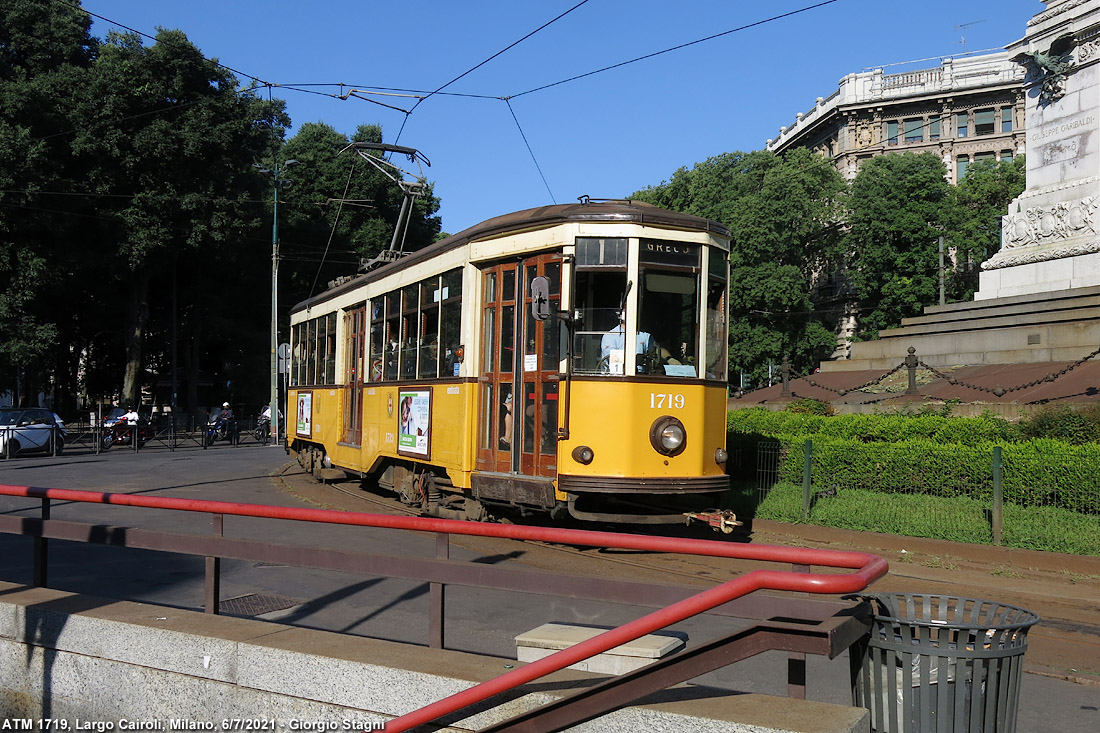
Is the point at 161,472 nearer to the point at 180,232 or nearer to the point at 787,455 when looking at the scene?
the point at 787,455

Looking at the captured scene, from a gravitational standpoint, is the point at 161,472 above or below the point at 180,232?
below

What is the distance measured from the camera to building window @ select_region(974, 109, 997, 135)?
63062 mm

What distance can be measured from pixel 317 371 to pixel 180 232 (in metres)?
24.0

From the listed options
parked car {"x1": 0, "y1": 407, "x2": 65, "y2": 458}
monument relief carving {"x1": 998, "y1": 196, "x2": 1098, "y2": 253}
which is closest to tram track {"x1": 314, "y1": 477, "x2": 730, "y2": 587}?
monument relief carving {"x1": 998, "y1": 196, "x2": 1098, "y2": 253}

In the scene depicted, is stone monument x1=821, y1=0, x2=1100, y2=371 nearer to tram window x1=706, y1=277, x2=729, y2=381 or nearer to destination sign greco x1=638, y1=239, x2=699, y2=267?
tram window x1=706, y1=277, x2=729, y2=381

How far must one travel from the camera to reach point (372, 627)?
7008 millimetres

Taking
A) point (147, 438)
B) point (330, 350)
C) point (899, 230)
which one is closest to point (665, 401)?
point (330, 350)

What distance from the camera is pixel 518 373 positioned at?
10.7 metres

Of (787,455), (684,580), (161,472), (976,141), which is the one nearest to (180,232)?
(161,472)

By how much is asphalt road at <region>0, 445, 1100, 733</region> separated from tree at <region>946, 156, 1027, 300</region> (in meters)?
41.4

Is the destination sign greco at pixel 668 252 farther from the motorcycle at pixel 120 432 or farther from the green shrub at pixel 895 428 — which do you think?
the motorcycle at pixel 120 432

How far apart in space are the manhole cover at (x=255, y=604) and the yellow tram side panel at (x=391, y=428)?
352cm

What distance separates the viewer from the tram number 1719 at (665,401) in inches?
399

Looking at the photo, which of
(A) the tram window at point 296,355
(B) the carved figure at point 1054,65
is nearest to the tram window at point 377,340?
(A) the tram window at point 296,355
